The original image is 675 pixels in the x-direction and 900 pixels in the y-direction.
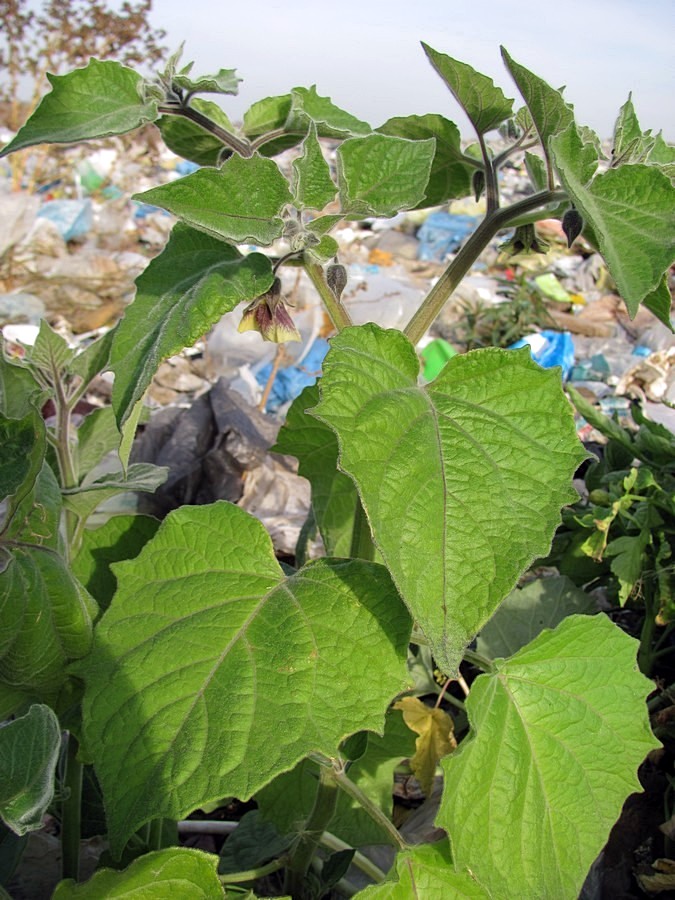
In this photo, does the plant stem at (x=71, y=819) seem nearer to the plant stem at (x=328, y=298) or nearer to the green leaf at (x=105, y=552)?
the green leaf at (x=105, y=552)

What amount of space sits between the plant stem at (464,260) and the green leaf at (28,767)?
51 centimetres

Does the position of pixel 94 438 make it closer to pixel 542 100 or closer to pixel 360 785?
pixel 360 785

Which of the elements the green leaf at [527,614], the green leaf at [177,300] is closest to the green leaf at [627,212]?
the green leaf at [177,300]

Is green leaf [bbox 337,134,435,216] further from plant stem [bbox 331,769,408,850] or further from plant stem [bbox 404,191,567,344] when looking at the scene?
plant stem [bbox 331,769,408,850]

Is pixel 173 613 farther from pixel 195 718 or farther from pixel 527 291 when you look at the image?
pixel 527 291

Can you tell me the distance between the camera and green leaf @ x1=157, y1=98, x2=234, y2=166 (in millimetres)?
970

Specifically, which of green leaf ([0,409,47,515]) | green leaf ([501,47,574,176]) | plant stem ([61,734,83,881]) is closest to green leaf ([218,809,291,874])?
plant stem ([61,734,83,881])

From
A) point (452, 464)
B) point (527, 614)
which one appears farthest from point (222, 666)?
point (527, 614)

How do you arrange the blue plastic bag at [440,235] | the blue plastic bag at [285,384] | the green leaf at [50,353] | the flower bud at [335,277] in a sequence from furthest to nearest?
the blue plastic bag at [440,235]
the blue plastic bag at [285,384]
the green leaf at [50,353]
the flower bud at [335,277]

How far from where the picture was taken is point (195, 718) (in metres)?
→ 0.78

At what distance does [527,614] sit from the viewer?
1565 millimetres

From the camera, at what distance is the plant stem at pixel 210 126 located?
0.88m

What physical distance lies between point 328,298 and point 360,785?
0.68 m

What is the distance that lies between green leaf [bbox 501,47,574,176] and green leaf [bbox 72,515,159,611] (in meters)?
0.70
